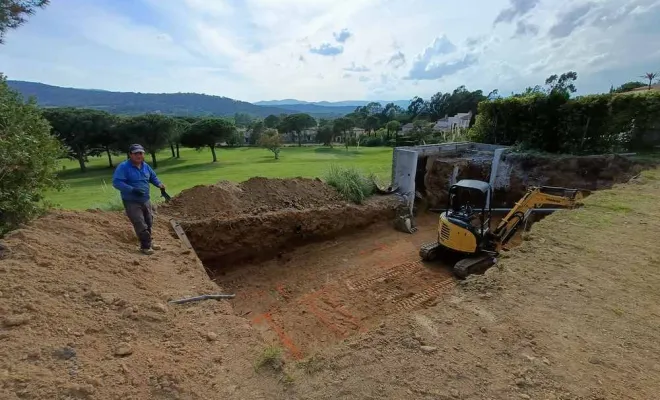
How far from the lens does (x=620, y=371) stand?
3.30 metres

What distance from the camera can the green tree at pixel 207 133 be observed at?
1420 inches

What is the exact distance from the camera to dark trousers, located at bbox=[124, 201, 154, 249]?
19.3ft

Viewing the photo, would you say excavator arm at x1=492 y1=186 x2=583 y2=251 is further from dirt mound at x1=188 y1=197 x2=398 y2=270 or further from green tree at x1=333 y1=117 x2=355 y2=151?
green tree at x1=333 y1=117 x2=355 y2=151

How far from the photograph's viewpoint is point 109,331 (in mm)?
3781

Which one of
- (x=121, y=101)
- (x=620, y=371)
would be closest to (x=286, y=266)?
(x=620, y=371)

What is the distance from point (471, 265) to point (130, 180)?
7010mm

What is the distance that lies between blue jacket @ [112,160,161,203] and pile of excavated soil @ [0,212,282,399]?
0.93 m

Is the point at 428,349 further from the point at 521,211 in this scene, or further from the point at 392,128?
the point at 392,128

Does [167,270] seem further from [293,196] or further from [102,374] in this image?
[293,196]

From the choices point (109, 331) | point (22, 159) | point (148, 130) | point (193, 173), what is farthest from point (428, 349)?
point (148, 130)

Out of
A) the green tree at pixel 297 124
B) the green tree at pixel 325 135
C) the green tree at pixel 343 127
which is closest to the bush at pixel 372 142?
the green tree at pixel 343 127

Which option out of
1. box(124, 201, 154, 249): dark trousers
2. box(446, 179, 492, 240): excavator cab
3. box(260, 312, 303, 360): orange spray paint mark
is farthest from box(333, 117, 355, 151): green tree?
box(124, 201, 154, 249): dark trousers

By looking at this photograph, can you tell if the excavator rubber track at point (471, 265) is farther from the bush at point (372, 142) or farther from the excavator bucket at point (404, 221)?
the bush at point (372, 142)

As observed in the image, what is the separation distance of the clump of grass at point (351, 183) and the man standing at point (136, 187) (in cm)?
652
